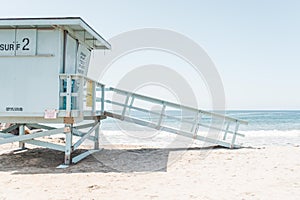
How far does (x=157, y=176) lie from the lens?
6.02 meters

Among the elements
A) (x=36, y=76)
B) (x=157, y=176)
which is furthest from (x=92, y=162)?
(x=36, y=76)

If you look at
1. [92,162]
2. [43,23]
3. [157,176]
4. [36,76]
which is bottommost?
[92,162]

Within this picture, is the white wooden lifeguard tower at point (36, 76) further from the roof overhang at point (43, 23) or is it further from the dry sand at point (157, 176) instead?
the dry sand at point (157, 176)

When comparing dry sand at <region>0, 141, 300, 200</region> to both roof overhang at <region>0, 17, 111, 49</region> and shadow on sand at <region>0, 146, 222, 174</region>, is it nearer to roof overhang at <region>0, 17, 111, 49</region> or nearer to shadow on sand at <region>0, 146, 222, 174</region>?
shadow on sand at <region>0, 146, 222, 174</region>

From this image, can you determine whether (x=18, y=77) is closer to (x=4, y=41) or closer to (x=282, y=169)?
(x=4, y=41)

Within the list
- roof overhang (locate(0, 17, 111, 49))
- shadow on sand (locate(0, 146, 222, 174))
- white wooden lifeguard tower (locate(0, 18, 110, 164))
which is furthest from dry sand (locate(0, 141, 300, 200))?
roof overhang (locate(0, 17, 111, 49))

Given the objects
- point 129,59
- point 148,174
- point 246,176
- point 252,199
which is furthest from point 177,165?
point 129,59

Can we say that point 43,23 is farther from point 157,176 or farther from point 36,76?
point 157,176

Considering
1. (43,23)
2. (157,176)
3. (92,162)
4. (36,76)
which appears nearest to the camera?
(157,176)

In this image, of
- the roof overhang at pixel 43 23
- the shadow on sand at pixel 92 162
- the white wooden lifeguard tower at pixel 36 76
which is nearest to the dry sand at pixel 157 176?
the shadow on sand at pixel 92 162

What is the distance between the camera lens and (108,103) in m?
10.1

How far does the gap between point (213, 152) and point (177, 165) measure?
6.74 feet

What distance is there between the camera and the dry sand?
470cm

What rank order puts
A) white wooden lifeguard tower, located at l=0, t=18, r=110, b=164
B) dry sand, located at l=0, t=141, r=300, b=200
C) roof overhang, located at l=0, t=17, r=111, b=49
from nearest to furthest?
dry sand, located at l=0, t=141, r=300, b=200 → roof overhang, located at l=0, t=17, r=111, b=49 → white wooden lifeguard tower, located at l=0, t=18, r=110, b=164
